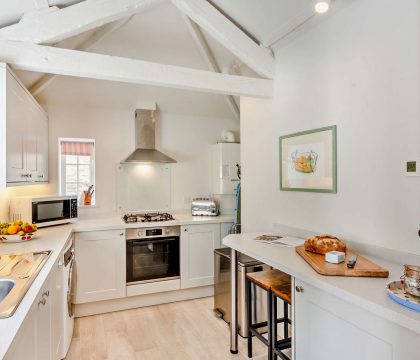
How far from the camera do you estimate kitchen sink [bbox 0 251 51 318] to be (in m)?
1.20

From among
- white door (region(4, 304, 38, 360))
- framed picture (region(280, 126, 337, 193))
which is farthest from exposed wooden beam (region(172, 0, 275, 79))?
white door (region(4, 304, 38, 360))

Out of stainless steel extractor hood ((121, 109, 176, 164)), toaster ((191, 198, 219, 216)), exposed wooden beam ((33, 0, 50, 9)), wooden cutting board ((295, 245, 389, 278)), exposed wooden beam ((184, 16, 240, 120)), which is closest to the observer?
wooden cutting board ((295, 245, 389, 278))

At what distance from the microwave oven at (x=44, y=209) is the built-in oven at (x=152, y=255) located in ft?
2.18

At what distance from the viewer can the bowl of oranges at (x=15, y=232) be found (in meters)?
2.28

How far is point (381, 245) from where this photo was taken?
1791mm

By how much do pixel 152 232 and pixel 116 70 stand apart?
180 cm

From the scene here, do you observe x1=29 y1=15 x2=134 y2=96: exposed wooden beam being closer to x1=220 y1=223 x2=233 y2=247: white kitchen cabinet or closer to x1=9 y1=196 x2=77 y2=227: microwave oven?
x1=9 y1=196 x2=77 y2=227: microwave oven

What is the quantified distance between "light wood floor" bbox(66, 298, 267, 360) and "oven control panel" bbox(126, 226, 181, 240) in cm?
81

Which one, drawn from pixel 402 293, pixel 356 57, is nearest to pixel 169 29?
pixel 356 57

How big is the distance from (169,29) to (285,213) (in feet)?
6.90

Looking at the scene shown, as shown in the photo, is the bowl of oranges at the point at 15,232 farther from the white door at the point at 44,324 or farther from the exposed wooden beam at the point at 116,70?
the exposed wooden beam at the point at 116,70

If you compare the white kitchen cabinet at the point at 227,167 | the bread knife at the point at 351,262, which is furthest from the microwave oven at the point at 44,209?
the bread knife at the point at 351,262

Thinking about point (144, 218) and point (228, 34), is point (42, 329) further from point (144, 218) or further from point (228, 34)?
point (228, 34)

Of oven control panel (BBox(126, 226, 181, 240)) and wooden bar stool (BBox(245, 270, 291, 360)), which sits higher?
oven control panel (BBox(126, 226, 181, 240))
